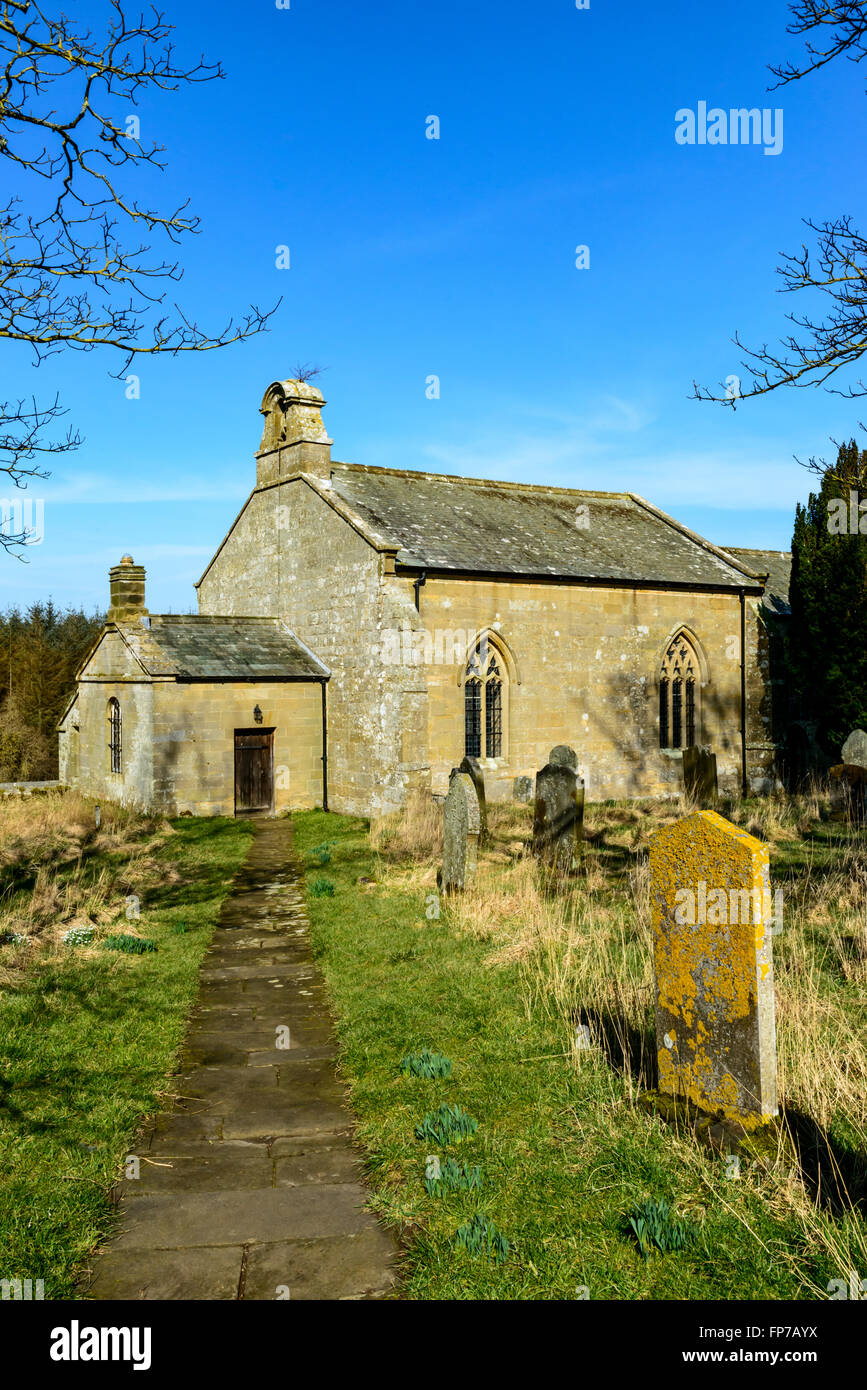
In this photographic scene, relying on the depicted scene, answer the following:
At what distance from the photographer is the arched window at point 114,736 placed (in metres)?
22.3

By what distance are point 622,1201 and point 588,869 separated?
8.63 m

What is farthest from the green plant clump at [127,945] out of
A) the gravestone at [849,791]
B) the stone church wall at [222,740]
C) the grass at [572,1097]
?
the gravestone at [849,791]

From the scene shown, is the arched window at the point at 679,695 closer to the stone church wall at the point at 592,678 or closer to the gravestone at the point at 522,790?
the stone church wall at the point at 592,678

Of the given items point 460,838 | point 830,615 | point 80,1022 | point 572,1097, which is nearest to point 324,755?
point 460,838

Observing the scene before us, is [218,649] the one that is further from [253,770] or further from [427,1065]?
[427,1065]

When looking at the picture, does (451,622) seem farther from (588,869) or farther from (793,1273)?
(793,1273)

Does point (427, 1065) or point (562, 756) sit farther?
point (562, 756)

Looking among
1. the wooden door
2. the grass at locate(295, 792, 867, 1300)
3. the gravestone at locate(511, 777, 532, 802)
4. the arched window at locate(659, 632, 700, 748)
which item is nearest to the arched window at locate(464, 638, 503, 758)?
the gravestone at locate(511, 777, 532, 802)

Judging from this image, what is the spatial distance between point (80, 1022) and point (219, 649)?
15.1m

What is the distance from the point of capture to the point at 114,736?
22.7 metres

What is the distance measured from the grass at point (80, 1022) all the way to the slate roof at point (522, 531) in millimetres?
9534

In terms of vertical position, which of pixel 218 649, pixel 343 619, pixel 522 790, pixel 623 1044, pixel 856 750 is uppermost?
pixel 343 619

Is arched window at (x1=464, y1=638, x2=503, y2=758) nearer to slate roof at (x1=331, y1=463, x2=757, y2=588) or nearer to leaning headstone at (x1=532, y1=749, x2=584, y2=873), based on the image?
slate roof at (x1=331, y1=463, x2=757, y2=588)

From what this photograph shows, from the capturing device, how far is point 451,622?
20953 mm
